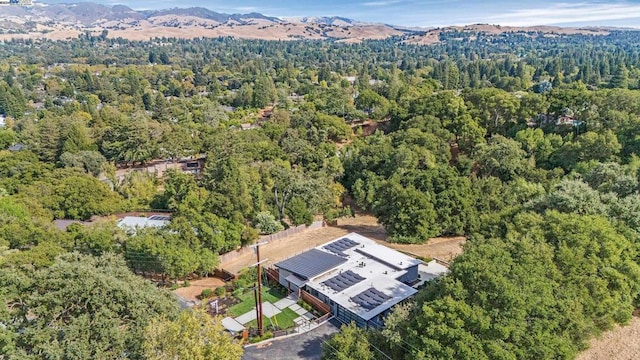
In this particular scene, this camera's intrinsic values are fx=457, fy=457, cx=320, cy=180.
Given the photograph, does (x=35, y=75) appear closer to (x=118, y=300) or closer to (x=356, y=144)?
(x=356, y=144)

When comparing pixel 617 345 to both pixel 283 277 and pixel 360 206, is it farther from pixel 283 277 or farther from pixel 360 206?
pixel 360 206

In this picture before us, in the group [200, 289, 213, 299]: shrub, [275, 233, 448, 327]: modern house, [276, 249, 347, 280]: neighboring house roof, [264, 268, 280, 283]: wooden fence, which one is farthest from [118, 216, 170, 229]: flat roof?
[275, 233, 448, 327]: modern house

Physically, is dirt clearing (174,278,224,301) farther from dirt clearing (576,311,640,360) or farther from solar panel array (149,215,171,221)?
dirt clearing (576,311,640,360)

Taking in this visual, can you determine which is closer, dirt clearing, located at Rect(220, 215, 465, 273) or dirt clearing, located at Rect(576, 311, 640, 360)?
dirt clearing, located at Rect(576, 311, 640, 360)

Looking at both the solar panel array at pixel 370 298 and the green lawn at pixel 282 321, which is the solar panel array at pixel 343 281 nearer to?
the solar panel array at pixel 370 298

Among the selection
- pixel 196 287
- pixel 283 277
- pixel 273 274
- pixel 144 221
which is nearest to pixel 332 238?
pixel 273 274

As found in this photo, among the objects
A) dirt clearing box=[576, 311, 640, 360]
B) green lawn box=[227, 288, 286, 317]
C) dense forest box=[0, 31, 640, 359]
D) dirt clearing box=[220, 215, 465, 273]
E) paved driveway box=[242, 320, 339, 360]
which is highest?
dense forest box=[0, 31, 640, 359]
